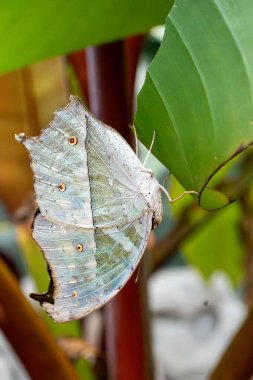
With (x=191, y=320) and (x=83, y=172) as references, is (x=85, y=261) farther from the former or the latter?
(x=191, y=320)

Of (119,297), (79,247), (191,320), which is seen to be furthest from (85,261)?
(191,320)

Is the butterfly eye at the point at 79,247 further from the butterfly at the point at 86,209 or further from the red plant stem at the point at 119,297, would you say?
the red plant stem at the point at 119,297

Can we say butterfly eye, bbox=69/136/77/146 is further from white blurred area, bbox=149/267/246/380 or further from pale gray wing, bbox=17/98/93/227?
white blurred area, bbox=149/267/246/380

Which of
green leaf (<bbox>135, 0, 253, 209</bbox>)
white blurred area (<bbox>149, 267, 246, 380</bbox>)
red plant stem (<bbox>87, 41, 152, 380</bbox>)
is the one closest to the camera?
green leaf (<bbox>135, 0, 253, 209</bbox>)

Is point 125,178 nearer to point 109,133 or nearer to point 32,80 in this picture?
point 109,133

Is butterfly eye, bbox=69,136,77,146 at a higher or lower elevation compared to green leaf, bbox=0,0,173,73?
lower

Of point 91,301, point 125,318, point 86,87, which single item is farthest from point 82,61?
point 91,301

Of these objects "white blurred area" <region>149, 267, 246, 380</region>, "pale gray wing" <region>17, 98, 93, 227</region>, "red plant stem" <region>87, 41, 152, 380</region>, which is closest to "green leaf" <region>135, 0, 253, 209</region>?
"pale gray wing" <region>17, 98, 93, 227</region>
